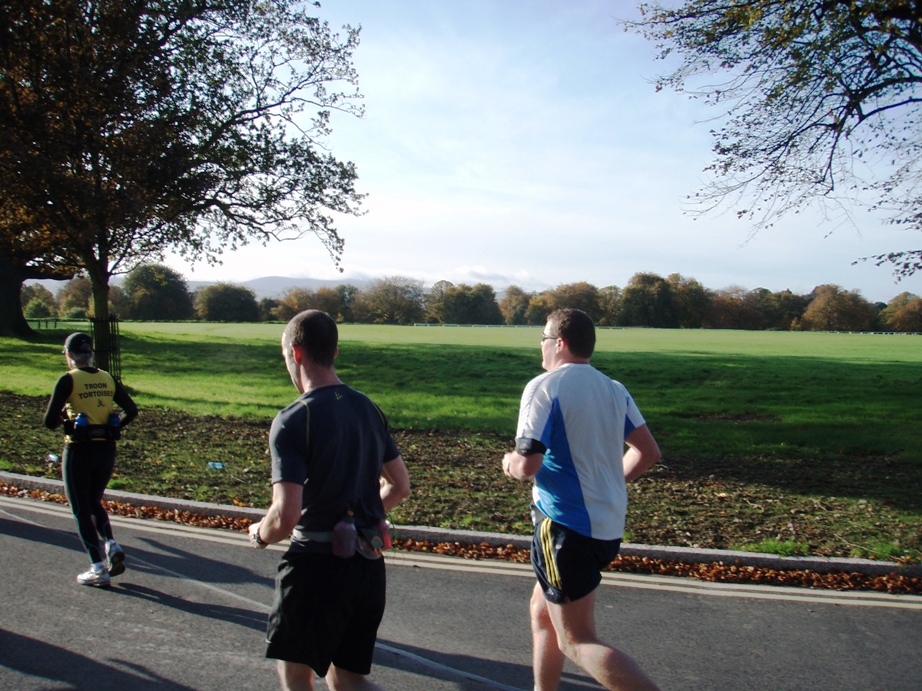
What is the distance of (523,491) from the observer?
28.4 feet

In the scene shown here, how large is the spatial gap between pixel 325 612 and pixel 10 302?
44373 millimetres

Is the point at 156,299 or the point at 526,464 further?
the point at 156,299

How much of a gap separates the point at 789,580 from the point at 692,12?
10.4 metres

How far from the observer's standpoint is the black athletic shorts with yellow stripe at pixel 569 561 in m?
3.11

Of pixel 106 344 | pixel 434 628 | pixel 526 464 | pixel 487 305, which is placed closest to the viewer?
pixel 526 464

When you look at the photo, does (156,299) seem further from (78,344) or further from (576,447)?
(576,447)

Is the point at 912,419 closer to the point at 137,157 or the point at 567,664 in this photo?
the point at 567,664

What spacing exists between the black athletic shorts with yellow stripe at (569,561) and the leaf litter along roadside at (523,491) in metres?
3.10

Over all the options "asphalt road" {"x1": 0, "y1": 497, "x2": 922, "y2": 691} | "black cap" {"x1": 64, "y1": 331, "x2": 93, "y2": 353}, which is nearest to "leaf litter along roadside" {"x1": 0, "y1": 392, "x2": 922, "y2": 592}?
"asphalt road" {"x1": 0, "y1": 497, "x2": 922, "y2": 691}

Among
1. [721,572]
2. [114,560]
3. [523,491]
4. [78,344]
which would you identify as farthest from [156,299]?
[721,572]

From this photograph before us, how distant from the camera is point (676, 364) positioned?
1136 inches

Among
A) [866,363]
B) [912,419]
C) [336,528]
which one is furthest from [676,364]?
[336,528]

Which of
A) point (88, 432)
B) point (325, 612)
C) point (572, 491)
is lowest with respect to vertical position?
point (325, 612)

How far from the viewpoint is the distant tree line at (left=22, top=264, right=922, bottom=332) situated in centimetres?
7450
